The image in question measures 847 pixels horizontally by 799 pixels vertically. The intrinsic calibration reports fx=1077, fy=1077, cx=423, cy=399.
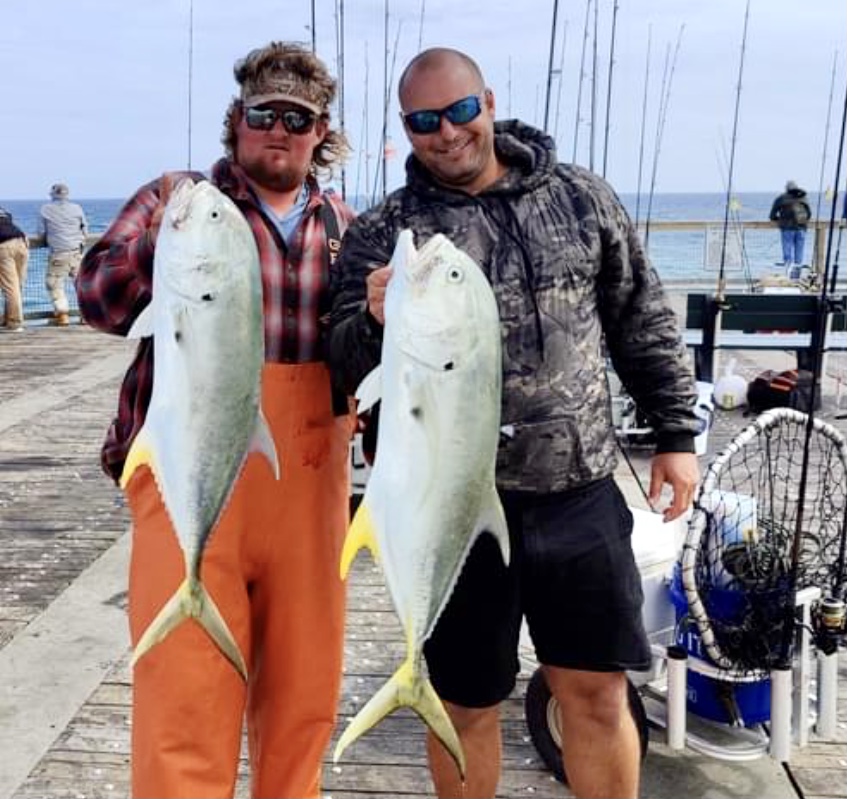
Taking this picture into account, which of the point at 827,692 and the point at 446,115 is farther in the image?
the point at 827,692

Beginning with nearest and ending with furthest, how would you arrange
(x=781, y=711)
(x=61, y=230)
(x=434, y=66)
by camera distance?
1. (x=434, y=66)
2. (x=781, y=711)
3. (x=61, y=230)

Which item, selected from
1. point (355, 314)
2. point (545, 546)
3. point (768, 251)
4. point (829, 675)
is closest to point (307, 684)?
point (545, 546)

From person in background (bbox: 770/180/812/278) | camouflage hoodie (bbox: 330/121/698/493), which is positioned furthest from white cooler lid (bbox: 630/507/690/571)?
person in background (bbox: 770/180/812/278)

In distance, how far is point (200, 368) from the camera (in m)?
1.95

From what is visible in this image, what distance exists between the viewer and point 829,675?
132 inches

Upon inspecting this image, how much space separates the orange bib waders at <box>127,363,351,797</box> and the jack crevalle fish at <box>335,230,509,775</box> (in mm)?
499

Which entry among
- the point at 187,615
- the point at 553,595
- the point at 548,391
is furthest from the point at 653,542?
the point at 187,615

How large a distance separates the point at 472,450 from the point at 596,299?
35.9 inches

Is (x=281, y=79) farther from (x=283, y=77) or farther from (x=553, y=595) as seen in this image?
(x=553, y=595)

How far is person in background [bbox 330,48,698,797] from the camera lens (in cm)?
257

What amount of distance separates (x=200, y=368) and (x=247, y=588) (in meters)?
0.88

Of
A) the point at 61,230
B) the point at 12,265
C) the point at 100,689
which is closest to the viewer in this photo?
the point at 100,689

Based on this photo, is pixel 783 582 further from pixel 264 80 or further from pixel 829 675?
pixel 264 80

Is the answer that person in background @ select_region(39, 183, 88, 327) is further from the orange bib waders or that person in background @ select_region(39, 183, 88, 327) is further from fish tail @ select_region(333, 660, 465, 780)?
fish tail @ select_region(333, 660, 465, 780)
